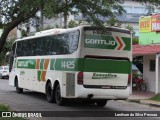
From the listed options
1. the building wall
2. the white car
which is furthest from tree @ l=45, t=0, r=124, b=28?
Answer: the white car

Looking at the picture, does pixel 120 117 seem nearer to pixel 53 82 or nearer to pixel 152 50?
pixel 53 82

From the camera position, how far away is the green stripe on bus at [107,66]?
53.6 feet

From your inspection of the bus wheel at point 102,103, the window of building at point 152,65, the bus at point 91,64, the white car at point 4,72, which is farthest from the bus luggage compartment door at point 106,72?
the white car at point 4,72

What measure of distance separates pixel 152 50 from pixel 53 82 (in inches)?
363

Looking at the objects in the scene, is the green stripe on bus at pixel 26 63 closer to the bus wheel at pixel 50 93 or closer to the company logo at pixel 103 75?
the bus wheel at pixel 50 93

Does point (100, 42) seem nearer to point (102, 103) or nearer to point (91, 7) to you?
point (102, 103)

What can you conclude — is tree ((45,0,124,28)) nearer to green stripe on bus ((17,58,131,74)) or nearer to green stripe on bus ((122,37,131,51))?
green stripe on bus ((17,58,131,74))

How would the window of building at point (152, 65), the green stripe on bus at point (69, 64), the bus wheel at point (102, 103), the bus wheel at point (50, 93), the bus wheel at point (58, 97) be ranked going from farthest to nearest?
the window of building at point (152, 65)
the bus wheel at point (50, 93)
the bus wheel at point (102, 103)
the bus wheel at point (58, 97)
the green stripe on bus at point (69, 64)

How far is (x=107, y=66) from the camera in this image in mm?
16641

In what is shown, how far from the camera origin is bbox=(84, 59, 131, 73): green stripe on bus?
16.3 metres

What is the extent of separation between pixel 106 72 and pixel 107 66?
0.25 metres

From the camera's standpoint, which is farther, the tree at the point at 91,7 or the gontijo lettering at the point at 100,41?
the gontijo lettering at the point at 100,41

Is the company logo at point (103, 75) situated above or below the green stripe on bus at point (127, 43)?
below

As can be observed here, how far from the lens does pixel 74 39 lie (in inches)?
662
